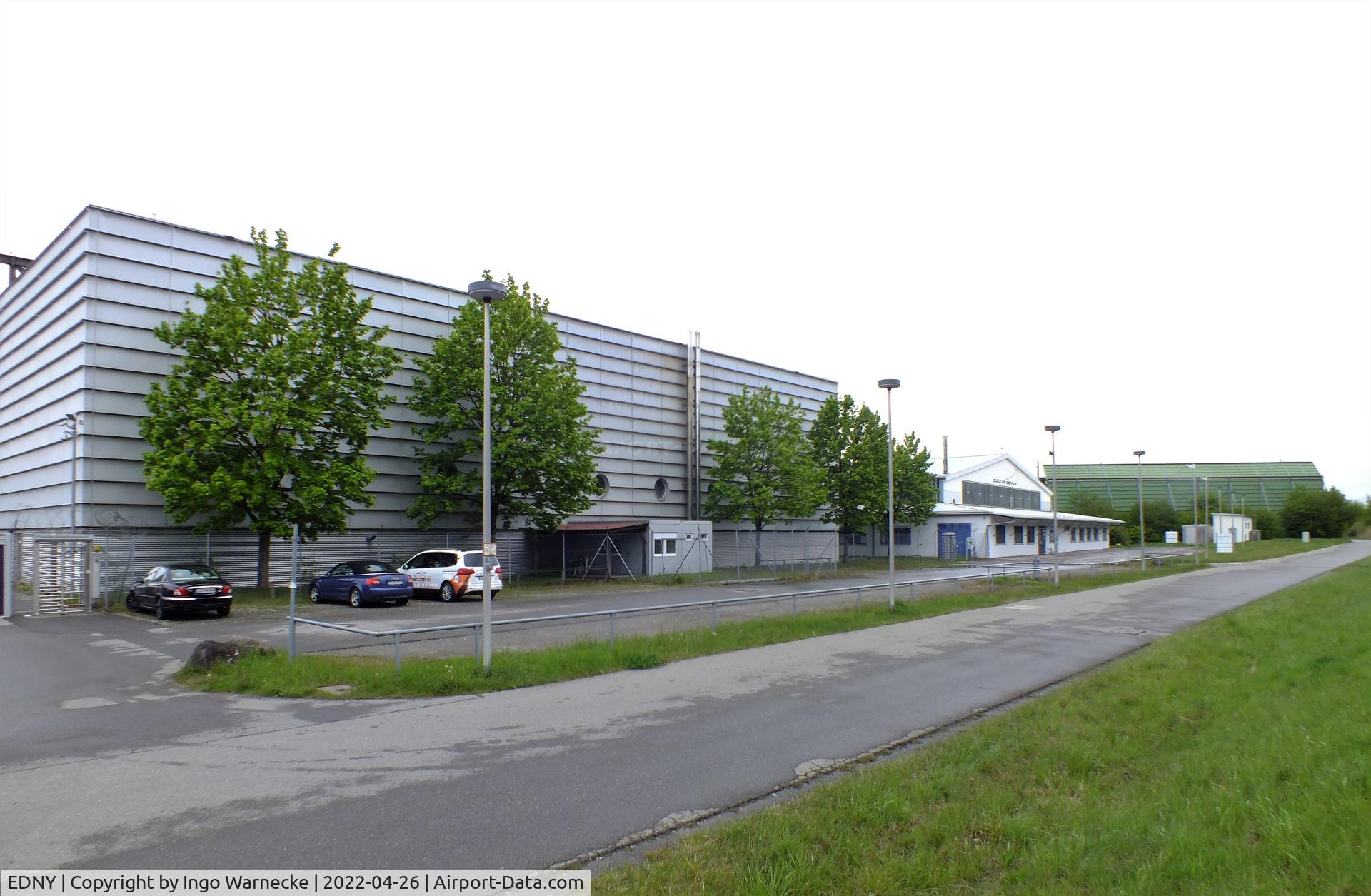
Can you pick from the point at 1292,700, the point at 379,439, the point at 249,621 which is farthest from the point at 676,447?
the point at 1292,700

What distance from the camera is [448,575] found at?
26.2 meters

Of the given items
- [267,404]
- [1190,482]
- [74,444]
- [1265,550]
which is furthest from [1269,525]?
[74,444]

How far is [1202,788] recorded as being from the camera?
5934mm

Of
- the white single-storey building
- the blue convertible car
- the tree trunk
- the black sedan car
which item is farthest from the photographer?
the white single-storey building

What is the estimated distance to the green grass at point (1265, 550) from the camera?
177 feet

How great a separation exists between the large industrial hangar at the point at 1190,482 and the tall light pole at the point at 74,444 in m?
114

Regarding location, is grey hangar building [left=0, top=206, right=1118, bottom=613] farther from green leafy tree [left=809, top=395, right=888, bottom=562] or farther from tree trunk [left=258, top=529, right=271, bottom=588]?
green leafy tree [left=809, top=395, right=888, bottom=562]

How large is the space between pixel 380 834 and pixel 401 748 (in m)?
2.52

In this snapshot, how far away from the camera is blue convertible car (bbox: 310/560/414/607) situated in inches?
946

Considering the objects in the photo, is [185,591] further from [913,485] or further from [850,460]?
[913,485]

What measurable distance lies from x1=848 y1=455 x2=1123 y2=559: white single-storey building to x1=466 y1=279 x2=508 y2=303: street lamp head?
40.9 metres

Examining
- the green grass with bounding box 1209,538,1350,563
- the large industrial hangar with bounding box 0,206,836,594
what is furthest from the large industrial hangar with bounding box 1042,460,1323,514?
the large industrial hangar with bounding box 0,206,836,594

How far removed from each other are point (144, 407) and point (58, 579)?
6590 mm

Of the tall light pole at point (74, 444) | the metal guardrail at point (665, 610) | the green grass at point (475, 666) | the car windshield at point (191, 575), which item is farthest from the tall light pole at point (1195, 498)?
the tall light pole at point (74, 444)
